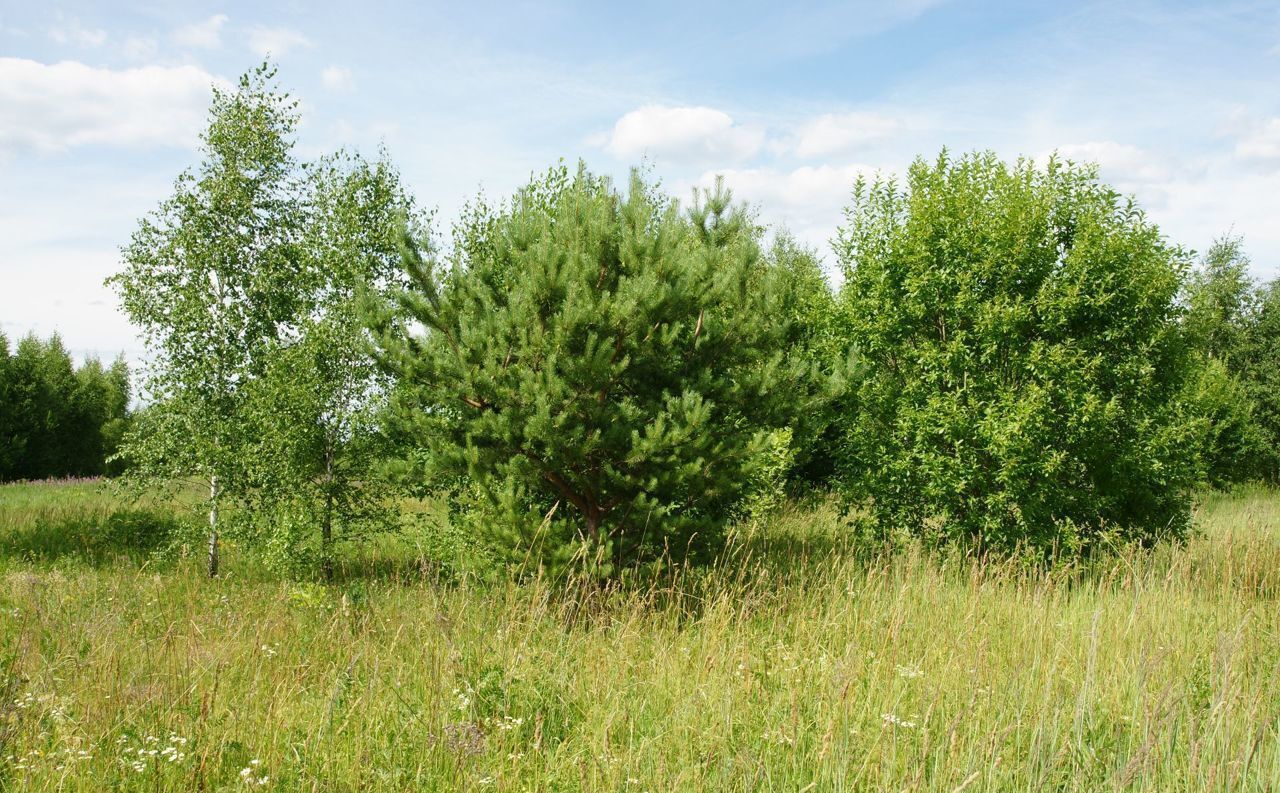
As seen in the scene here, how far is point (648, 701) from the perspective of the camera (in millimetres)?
4520

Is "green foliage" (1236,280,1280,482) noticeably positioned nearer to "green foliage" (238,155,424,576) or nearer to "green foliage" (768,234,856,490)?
"green foliage" (768,234,856,490)

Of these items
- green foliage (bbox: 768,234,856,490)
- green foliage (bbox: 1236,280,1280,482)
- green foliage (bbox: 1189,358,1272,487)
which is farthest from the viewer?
green foliage (bbox: 1236,280,1280,482)

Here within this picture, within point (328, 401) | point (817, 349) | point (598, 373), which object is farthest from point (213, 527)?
point (817, 349)

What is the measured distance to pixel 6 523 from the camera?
541 inches

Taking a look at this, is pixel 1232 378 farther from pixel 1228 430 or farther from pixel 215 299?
pixel 215 299

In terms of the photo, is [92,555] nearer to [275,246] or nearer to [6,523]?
[6,523]

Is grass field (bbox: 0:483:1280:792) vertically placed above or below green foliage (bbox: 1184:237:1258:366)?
below

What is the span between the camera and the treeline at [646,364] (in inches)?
276

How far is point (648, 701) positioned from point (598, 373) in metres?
2.96

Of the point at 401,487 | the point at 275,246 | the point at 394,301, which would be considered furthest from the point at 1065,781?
the point at 275,246

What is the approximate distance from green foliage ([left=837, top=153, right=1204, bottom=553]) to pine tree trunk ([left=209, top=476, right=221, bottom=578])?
7.78 m

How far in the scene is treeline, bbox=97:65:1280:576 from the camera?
702 centimetres

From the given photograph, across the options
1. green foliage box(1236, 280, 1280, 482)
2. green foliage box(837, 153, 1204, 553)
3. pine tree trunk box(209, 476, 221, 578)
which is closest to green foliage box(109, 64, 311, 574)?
pine tree trunk box(209, 476, 221, 578)

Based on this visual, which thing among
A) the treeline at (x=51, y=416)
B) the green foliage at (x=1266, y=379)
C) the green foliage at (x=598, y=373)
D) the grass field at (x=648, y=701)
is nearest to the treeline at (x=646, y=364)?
the green foliage at (x=598, y=373)
